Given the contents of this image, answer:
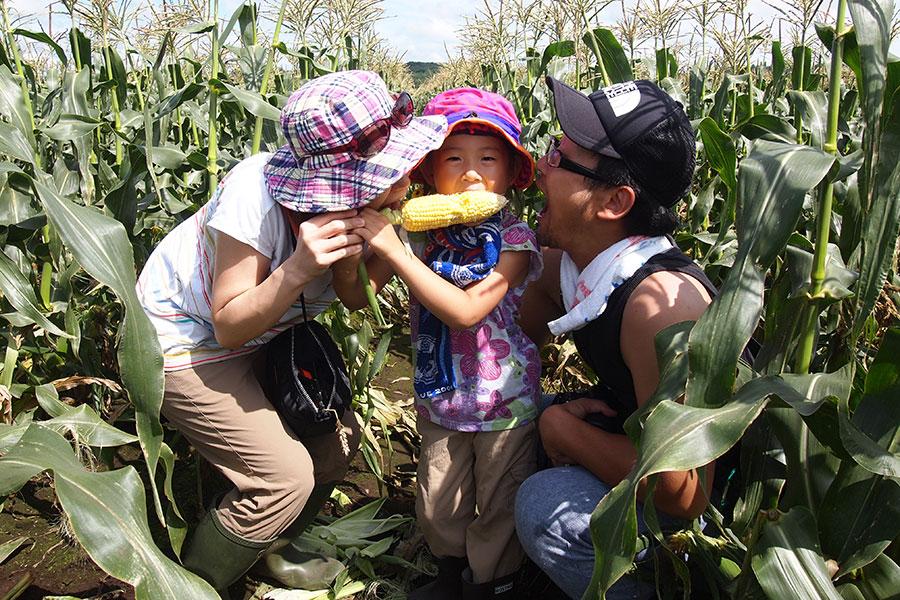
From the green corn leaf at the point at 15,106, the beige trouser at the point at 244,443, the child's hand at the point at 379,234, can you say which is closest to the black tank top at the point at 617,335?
the child's hand at the point at 379,234

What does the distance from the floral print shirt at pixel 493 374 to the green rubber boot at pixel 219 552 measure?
0.71 metres

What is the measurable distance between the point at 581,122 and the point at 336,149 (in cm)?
69

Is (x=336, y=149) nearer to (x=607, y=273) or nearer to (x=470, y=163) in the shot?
(x=470, y=163)

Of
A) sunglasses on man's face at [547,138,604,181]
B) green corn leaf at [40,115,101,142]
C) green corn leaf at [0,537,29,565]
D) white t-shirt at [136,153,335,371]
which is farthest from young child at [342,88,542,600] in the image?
green corn leaf at [0,537,29,565]

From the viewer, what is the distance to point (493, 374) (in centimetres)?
229

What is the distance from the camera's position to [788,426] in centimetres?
160

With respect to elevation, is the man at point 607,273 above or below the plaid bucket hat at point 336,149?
below

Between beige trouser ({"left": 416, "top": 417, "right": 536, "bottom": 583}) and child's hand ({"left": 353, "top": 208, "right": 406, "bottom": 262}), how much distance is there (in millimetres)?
684

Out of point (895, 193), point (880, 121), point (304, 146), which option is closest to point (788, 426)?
point (895, 193)

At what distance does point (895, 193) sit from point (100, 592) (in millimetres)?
2638

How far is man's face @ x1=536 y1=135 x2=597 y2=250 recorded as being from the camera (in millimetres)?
2059

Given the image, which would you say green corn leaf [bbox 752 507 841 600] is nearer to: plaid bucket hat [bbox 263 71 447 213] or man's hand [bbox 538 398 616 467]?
man's hand [bbox 538 398 616 467]

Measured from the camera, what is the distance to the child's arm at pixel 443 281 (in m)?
1.95

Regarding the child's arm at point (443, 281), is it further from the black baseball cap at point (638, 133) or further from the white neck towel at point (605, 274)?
the black baseball cap at point (638, 133)
